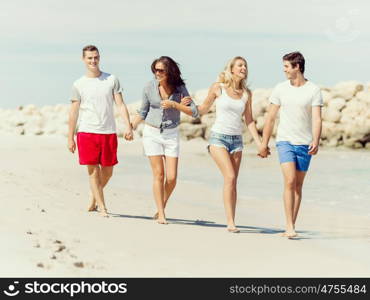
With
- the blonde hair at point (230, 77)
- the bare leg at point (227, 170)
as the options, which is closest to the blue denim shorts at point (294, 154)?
the bare leg at point (227, 170)

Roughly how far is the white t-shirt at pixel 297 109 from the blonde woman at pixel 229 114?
0.41 m

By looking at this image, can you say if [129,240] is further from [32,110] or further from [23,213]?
[32,110]

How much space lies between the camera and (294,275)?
708 cm

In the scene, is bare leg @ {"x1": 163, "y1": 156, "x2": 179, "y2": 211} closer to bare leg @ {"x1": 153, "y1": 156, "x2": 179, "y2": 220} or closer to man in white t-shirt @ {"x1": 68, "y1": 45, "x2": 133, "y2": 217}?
bare leg @ {"x1": 153, "y1": 156, "x2": 179, "y2": 220}

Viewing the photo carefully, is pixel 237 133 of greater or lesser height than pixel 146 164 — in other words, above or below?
above

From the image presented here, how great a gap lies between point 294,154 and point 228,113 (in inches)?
34.8

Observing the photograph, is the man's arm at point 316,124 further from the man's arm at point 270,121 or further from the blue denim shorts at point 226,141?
the blue denim shorts at point 226,141

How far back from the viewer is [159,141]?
30.4 ft

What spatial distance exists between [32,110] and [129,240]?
4750cm

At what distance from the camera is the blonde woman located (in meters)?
8.95

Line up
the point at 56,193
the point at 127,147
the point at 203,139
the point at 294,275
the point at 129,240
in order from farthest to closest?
the point at 203,139 < the point at 127,147 < the point at 56,193 < the point at 129,240 < the point at 294,275

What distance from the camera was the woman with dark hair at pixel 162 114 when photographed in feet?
30.0

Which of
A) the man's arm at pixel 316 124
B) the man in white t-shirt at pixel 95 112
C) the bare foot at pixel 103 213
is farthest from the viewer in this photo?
the bare foot at pixel 103 213

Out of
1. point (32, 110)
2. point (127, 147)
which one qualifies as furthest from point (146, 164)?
point (32, 110)
